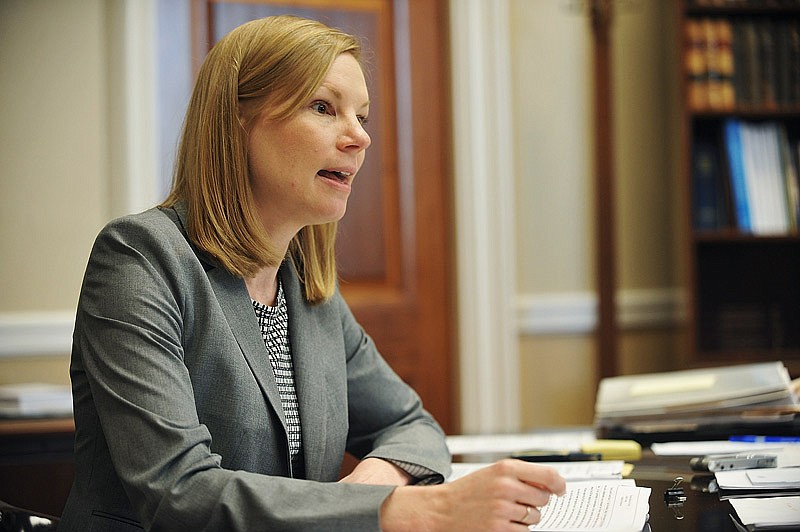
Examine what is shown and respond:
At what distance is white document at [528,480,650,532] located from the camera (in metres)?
1.06

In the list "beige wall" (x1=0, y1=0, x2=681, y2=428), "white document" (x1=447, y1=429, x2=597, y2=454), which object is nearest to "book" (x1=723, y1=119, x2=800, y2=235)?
"beige wall" (x1=0, y1=0, x2=681, y2=428)

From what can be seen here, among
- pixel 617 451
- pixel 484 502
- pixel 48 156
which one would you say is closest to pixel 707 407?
pixel 617 451

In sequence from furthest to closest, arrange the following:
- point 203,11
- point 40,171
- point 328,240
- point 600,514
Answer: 1. point 203,11
2. point 40,171
3. point 328,240
4. point 600,514

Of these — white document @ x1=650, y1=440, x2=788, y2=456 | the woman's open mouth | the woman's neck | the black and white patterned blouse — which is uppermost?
the woman's open mouth

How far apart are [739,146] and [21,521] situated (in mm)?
2649

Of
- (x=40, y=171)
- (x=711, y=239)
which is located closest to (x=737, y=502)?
(x=711, y=239)

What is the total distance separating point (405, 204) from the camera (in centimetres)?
328

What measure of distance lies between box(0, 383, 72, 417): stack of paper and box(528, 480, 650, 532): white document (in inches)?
60.4

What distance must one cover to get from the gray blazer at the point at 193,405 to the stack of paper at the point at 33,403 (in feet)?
3.88

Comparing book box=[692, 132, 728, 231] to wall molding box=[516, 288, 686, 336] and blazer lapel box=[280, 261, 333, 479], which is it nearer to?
wall molding box=[516, 288, 686, 336]

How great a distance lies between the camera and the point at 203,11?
3.06 m

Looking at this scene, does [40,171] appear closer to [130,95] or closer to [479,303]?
[130,95]

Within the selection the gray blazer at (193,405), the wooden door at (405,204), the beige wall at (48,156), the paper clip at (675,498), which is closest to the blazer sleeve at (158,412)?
the gray blazer at (193,405)

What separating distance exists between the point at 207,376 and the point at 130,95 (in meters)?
1.93
